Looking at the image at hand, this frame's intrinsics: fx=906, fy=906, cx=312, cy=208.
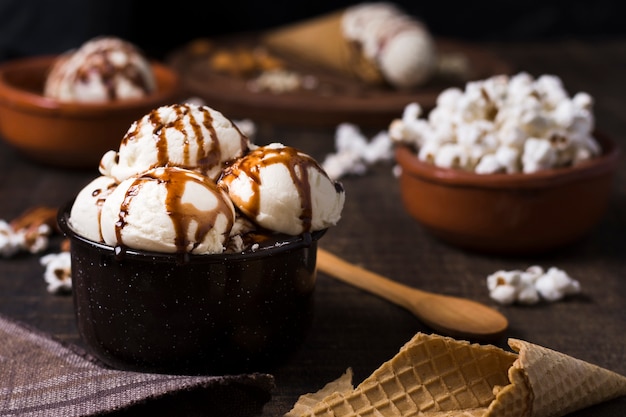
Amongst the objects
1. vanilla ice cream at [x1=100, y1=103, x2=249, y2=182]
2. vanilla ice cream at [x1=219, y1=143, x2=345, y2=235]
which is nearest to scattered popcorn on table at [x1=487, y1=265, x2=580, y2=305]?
vanilla ice cream at [x1=219, y1=143, x2=345, y2=235]

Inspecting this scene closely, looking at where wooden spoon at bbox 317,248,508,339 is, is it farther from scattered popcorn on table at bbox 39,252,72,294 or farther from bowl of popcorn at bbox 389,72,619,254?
scattered popcorn on table at bbox 39,252,72,294

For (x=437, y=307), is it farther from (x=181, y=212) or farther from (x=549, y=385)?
(x=181, y=212)

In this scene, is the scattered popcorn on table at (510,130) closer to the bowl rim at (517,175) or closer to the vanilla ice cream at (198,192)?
→ the bowl rim at (517,175)

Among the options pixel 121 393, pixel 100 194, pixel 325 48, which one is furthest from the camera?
pixel 325 48

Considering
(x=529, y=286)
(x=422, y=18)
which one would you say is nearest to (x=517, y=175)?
(x=529, y=286)

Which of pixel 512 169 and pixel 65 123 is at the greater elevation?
pixel 512 169

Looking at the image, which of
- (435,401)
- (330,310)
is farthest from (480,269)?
(435,401)
